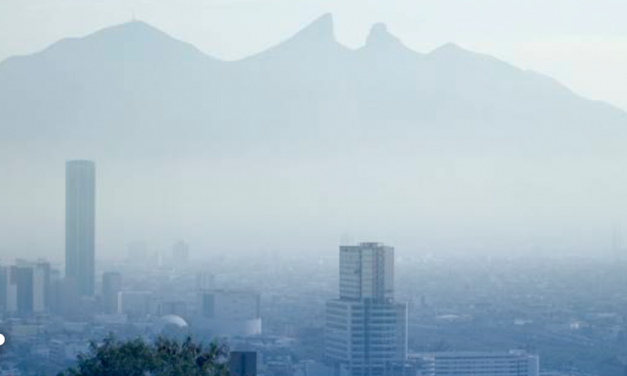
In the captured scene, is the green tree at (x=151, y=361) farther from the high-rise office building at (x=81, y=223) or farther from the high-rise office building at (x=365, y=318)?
the high-rise office building at (x=81, y=223)

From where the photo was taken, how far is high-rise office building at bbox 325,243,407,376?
4262cm

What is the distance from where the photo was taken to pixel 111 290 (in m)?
63.4

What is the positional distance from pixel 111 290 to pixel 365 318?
20745mm

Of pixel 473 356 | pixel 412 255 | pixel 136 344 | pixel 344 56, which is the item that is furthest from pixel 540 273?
pixel 136 344

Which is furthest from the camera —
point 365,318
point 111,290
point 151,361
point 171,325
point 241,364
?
point 111,290

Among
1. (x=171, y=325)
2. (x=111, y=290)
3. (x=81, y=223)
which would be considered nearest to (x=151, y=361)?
(x=171, y=325)

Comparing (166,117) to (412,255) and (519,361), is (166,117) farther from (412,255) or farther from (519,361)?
(519,361)

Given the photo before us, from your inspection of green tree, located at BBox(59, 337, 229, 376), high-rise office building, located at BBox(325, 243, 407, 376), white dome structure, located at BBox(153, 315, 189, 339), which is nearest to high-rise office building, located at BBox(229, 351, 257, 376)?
green tree, located at BBox(59, 337, 229, 376)

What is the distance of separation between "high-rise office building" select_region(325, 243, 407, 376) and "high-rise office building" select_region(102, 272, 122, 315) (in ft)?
50.7

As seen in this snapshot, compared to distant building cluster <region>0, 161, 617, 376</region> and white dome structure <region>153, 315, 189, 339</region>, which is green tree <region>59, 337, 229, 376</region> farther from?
white dome structure <region>153, 315, 189, 339</region>

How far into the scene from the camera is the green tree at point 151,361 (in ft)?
39.0

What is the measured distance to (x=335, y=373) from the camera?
139 ft

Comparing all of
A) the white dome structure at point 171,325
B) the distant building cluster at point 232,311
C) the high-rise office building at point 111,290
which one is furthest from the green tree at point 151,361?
the high-rise office building at point 111,290

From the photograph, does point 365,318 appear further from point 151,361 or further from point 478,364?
point 151,361
